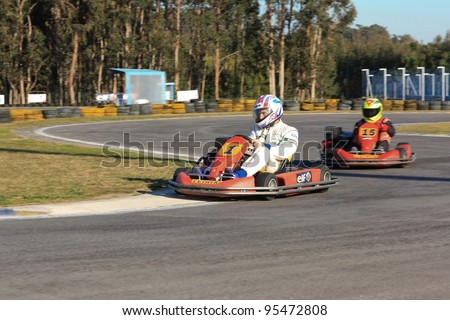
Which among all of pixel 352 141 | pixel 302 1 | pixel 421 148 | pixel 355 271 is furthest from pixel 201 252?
pixel 302 1

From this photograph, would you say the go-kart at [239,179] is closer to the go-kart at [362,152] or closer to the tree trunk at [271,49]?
the go-kart at [362,152]

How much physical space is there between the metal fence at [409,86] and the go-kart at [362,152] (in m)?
32.3

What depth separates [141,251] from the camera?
6.82 m

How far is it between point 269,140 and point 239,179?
1443 millimetres

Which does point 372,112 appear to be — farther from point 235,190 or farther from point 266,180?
point 235,190

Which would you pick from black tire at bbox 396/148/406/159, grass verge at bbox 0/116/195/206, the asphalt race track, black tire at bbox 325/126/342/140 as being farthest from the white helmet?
black tire at bbox 325/126/342/140

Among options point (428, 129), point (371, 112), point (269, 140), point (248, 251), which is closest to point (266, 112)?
point (269, 140)

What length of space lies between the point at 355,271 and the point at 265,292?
946 millimetres

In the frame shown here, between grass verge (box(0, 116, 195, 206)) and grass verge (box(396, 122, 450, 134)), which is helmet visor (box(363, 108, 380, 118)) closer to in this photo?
grass verge (box(0, 116, 195, 206))

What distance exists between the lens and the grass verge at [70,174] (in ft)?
35.7

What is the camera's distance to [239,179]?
9.98 m

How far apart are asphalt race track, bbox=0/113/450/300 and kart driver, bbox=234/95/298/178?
0.59 metres

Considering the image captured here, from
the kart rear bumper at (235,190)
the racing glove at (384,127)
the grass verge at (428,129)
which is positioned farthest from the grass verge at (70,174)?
the grass verge at (428,129)

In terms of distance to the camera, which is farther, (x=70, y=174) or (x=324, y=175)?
(x=70, y=174)
